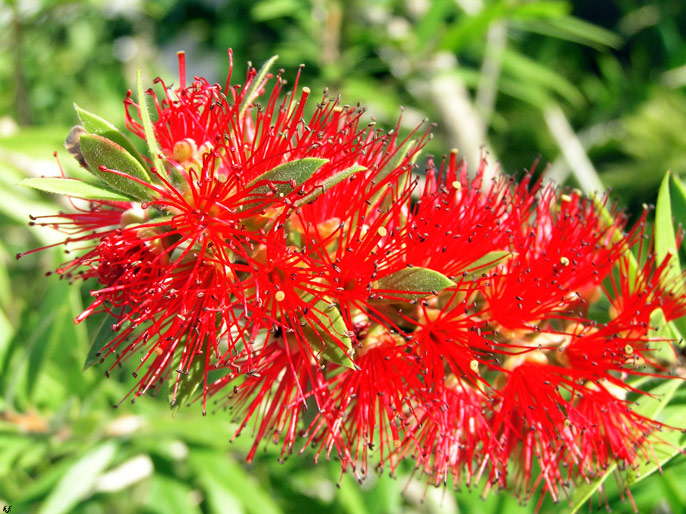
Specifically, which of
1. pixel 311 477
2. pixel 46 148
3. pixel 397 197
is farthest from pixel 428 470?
pixel 46 148

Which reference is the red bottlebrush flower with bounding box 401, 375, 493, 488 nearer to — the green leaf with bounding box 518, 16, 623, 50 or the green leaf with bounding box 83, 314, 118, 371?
the green leaf with bounding box 83, 314, 118, 371

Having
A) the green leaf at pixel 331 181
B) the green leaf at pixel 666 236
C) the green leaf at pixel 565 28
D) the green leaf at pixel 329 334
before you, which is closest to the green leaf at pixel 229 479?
the green leaf at pixel 329 334

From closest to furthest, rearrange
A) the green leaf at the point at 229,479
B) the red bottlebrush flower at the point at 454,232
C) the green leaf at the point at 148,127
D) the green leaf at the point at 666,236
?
the green leaf at the point at 148,127, the red bottlebrush flower at the point at 454,232, the green leaf at the point at 666,236, the green leaf at the point at 229,479

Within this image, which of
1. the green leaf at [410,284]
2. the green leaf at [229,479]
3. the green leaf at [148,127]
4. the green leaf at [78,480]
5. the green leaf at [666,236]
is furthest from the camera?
the green leaf at [229,479]

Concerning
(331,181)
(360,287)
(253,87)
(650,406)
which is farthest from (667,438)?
→ (253,87)

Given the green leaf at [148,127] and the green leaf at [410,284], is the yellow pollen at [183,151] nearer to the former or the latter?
the green leaf at [148,127]

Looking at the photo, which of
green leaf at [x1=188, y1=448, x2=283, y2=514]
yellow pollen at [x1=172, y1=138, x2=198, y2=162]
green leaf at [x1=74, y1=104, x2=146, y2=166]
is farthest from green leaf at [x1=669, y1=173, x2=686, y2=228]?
green leaf at [x1=188, y1=448, x2=283, y2=514]

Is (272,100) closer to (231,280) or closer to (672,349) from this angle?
(231,280)
